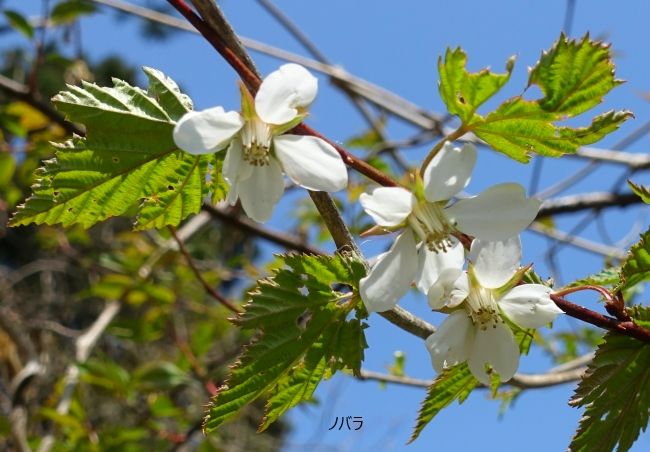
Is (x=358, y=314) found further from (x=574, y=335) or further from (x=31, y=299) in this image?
(x=31, y=299)

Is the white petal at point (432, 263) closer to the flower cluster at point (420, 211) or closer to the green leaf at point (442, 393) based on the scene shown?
the flower cluster at point (420, 211)

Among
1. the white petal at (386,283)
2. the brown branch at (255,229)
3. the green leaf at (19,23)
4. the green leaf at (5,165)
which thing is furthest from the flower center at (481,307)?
the green leaf at (5,165)

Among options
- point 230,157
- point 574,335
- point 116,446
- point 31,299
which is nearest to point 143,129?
point 230,157

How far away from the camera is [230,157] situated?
2.92 feet

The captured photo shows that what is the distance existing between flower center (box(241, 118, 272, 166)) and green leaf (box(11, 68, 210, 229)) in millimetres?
125

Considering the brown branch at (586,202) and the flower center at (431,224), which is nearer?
the flower center at (431,224)

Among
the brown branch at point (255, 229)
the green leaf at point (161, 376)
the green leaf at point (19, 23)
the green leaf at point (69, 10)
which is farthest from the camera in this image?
the green leaf at point (69, 10)

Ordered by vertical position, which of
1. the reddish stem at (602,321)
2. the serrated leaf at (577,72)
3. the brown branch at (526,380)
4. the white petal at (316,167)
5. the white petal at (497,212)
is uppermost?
the serrated leaf at (577,72)

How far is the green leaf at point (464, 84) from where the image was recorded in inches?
34.7

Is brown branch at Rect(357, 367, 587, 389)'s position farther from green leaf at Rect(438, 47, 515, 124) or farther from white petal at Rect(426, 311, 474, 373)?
green leaf at Rect(438, 47, 515, 124)

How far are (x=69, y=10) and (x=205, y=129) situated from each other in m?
2.65

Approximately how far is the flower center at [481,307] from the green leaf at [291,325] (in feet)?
0.47

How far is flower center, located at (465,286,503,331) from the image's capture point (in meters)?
0.93

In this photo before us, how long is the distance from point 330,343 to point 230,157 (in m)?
0.28
